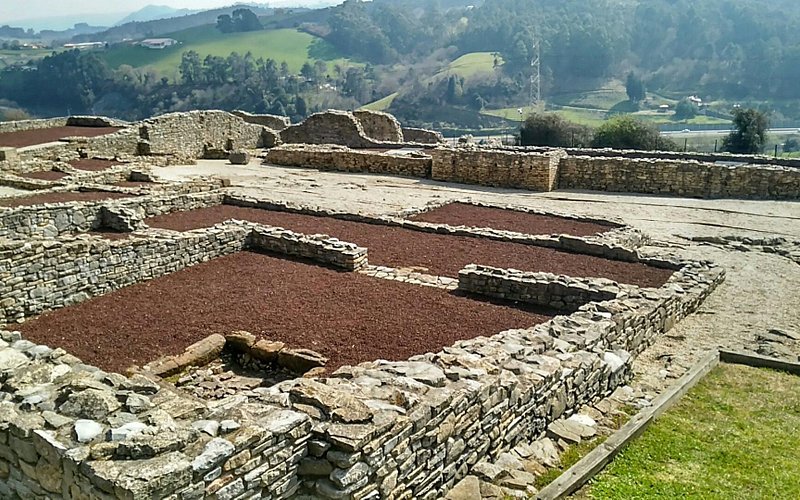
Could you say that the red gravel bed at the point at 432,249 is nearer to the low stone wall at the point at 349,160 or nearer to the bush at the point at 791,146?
the low stone wall at the point at 349,160

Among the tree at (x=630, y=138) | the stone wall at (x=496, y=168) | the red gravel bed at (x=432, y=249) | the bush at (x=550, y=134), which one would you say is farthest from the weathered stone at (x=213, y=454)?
the bush at (x=550, y=134)

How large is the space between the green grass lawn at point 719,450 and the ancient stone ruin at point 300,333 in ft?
3.07

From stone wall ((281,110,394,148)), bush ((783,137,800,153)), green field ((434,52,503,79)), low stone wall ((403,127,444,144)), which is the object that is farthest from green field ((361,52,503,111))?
stone wall ((281,110,394,148))

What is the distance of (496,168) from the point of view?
27250 millimetres

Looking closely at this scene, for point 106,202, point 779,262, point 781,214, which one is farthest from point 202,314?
point 781,214

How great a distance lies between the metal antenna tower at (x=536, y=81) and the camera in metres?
120

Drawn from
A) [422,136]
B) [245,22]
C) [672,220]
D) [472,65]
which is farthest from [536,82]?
[672,220]

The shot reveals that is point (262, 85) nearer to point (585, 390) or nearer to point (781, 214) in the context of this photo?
point (781, 214)

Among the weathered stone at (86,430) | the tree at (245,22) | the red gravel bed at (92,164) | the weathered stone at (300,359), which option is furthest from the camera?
the tree at (245,22)

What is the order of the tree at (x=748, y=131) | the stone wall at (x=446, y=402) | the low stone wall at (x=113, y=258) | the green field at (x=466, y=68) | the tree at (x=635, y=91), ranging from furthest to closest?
1. the green field at (x=466, y=68)
2. the tree at (x=635, y=91)
3. the tree at (x=748, y=131)
4. the low stone wall at (x=113, y=258)
5. the stone wall at (x=446, y=402)

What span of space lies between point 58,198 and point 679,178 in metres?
20.2

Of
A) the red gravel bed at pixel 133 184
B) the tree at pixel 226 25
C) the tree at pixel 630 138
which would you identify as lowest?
the tree at pixel 630 138

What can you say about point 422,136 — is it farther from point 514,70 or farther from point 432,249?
point 514,70

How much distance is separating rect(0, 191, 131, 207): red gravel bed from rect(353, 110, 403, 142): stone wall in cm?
2069
